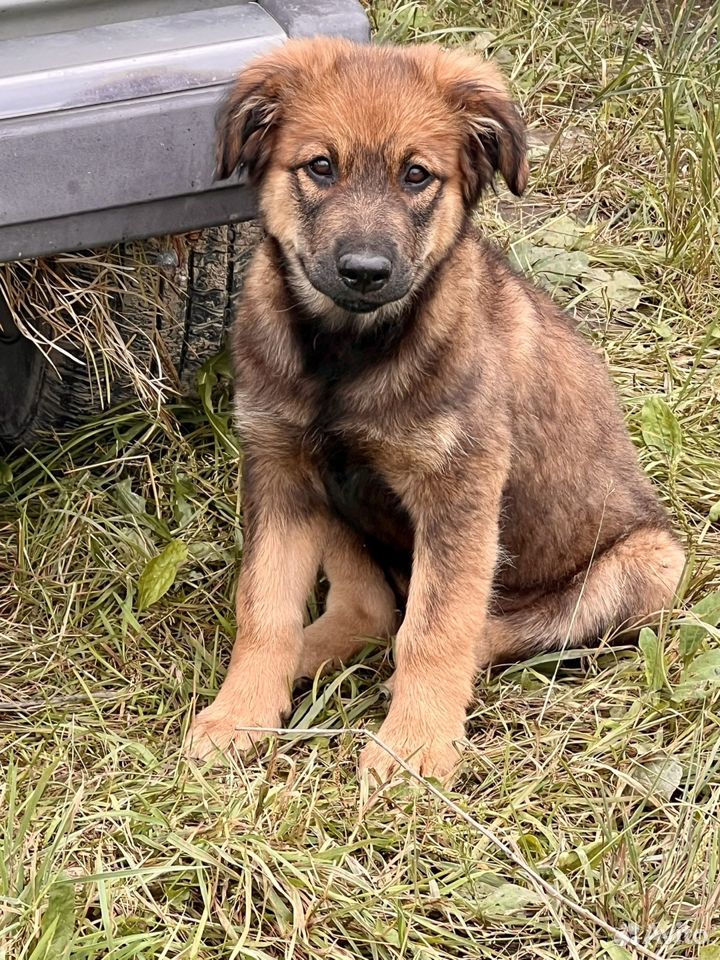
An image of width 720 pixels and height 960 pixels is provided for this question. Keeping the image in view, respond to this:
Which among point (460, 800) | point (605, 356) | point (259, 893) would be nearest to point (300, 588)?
point (460, 800)

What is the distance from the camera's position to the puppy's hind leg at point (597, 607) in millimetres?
3910

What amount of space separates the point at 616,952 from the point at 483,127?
6.28ft

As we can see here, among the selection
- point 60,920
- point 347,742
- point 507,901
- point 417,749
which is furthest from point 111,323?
point 507,901

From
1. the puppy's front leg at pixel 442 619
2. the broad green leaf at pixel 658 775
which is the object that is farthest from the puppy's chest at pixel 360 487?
the broad green leaf at pixel 658 775

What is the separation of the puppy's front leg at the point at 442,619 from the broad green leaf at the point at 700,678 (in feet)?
1.78

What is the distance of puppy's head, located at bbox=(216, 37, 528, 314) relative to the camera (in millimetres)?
3205

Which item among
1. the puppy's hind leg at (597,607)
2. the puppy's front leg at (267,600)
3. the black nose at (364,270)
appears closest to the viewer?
the black nose at (364,270)

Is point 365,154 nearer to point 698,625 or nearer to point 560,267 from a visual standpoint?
point 698,625

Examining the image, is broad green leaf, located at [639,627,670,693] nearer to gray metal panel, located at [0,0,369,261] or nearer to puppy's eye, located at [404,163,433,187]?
puppy's eye, located at [404,163,433,187]

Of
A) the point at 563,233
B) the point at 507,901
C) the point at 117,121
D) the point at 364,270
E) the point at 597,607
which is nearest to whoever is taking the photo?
the point at 507,901

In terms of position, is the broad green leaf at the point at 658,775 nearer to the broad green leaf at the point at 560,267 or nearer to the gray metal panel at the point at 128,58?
the gray metal panel at the point at 128,58

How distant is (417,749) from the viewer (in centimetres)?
345

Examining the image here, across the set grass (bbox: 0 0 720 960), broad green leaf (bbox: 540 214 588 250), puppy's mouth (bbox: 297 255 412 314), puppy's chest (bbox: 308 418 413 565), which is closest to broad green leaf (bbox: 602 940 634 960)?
grass (bbox: 0 0 720 960)

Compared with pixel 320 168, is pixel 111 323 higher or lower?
lower
